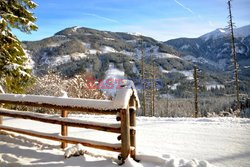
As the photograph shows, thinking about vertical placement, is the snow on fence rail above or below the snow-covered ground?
above

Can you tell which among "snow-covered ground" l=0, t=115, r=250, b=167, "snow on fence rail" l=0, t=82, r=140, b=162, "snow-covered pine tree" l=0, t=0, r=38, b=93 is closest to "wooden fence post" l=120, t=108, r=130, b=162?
"snow on fence rail" l=0, t=82, r=140, b=162

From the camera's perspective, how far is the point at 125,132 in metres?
5.77

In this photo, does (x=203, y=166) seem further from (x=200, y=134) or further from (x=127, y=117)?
(x=200, y=134)

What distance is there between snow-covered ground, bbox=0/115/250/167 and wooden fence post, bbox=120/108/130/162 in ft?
0.73

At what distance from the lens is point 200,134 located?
10.2 metres

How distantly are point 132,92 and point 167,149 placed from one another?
2.83 metres

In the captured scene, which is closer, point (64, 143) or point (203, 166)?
point (203, 166)

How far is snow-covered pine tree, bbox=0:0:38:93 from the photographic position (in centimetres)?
1202

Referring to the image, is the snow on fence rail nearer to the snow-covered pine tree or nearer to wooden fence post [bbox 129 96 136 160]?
wooden fence post [bbox 129 96 136 160]

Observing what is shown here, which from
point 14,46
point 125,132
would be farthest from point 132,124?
point 14,46

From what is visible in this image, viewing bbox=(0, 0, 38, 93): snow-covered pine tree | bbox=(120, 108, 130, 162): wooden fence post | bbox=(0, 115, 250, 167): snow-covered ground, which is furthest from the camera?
bbox=(0, 0, 38, 93): snow-covered pine tree

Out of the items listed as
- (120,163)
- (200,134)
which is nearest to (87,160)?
(120,163)

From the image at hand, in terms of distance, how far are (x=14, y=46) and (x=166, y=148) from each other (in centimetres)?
929

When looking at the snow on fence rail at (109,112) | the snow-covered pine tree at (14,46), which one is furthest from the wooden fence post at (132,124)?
the snow-covered pine tree at (14,46)
